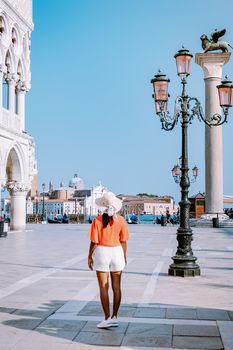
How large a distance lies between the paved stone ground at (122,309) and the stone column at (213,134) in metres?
20.5

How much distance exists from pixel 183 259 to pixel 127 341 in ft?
18.0

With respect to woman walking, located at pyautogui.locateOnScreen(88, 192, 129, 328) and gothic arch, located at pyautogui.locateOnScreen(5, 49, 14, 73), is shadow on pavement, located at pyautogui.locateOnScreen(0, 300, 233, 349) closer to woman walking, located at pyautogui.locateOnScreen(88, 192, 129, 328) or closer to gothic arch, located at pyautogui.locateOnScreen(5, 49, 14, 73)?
woman walking, located at pyautogui.locateOnScreen(88, 192, 129, 328)

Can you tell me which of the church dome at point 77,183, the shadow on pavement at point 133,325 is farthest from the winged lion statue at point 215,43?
the church dome at point 77,183

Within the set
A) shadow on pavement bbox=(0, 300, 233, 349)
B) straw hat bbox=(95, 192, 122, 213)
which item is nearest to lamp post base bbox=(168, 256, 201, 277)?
shadow on pavement bbox=(0, 300, 233, 349)

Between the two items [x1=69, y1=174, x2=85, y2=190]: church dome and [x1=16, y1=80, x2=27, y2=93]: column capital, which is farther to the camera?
[x1=69, y1=174, x2=85, y2=190]: church dome

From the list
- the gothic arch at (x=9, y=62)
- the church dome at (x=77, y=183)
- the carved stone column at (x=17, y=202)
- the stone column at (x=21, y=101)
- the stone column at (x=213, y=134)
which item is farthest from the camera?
the church dome at (x=77, y=183)

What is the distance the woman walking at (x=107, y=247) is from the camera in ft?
20.1

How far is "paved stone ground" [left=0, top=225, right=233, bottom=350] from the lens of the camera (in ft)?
18.8

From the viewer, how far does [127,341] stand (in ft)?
18.7

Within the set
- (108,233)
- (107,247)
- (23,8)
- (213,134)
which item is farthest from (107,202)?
(213,134)

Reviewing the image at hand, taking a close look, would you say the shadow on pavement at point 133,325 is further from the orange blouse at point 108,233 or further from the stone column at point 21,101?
the stone column at point 21,101

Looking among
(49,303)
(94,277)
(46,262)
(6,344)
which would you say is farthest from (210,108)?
(6,344)

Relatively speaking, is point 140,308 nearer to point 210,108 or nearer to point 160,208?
point 210,108

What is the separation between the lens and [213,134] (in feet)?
108
